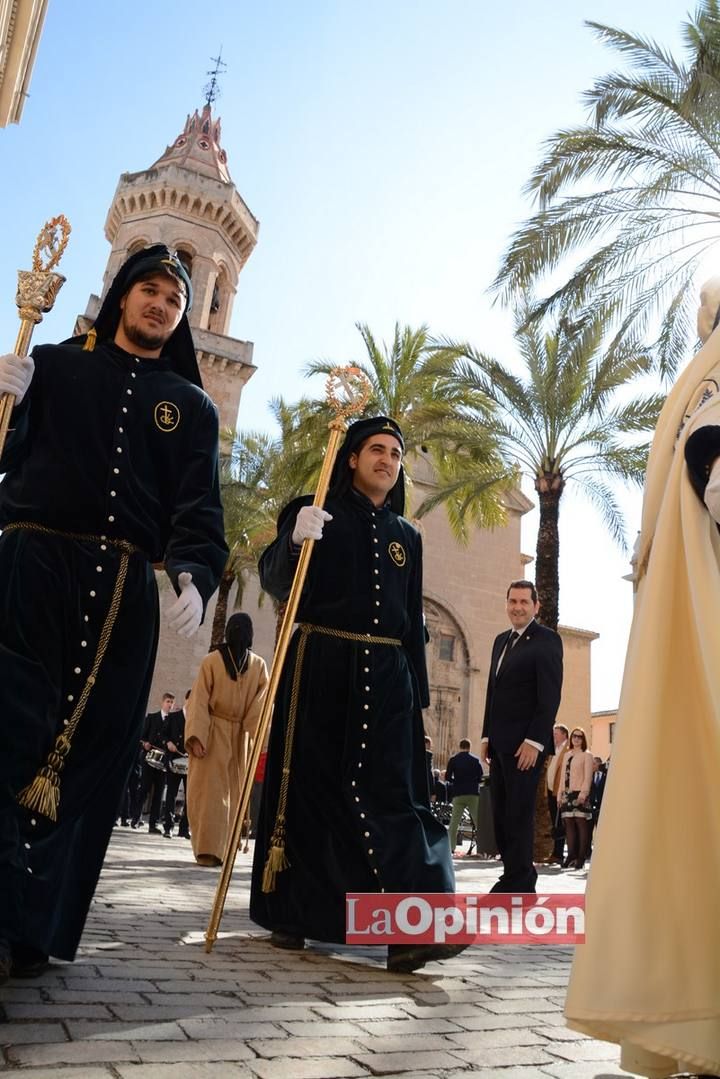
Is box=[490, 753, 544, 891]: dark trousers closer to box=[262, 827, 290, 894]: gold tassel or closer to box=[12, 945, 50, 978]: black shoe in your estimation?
box=[262, 827, 290, 894]: gold tassel

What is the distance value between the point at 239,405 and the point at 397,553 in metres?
31.3

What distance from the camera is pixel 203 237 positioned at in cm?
3747

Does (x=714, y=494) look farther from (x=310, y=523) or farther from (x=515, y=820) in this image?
(x=515, y=820)

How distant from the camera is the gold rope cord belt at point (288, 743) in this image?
430cm

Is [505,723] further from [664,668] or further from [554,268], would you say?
[554,268]

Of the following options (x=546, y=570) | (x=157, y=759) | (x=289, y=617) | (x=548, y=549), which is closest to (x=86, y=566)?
(x=289, y=617)

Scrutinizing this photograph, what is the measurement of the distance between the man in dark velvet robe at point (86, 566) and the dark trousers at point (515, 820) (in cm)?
362

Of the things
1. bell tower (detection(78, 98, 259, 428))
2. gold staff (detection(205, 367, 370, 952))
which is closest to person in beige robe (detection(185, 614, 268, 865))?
gold staff (detection(205, 367, 370, 952))

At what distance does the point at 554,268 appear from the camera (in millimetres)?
14305

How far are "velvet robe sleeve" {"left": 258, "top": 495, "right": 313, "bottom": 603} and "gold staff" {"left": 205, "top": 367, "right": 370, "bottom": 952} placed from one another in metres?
0.21

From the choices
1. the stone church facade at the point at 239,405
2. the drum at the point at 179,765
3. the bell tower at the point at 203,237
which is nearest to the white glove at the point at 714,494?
the drum at the point at 179,765

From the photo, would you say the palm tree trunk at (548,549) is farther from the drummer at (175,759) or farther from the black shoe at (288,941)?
the black shoe at (288,941)

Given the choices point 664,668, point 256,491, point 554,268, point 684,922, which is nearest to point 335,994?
point 684,922

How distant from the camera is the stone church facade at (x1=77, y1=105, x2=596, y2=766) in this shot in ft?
116
